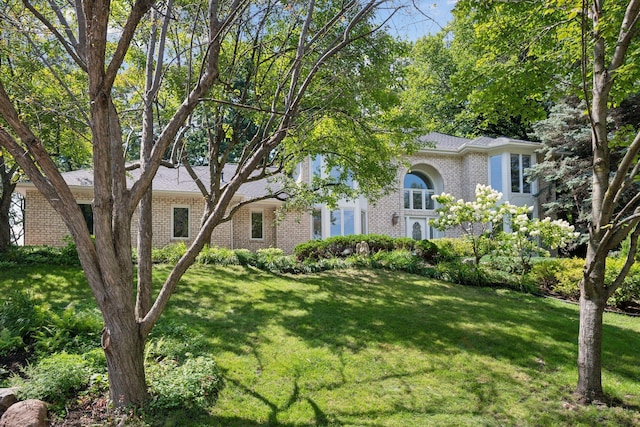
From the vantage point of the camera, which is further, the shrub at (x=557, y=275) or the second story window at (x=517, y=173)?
the second story window at (x=517, y=173)

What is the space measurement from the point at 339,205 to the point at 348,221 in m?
0.88

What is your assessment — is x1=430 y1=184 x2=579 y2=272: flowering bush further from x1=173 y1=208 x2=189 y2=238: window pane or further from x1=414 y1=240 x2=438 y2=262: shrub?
x1=173 y1=208 x2=189 y2=238: window pane

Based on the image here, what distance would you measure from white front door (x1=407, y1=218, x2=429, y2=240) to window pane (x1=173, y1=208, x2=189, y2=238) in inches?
418

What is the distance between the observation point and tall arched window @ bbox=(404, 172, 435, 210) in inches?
875

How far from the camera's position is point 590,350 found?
5074mm

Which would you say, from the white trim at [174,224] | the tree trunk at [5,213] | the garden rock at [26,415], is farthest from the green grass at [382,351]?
the white trim at [174,224]

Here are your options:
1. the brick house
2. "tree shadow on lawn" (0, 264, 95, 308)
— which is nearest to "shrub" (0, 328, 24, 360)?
"tree shadow on lawn" (0, 264, 95, 308)

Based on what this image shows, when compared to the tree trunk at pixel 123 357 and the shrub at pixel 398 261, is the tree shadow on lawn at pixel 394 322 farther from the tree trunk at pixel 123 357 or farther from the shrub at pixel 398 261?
the shrub at pixel 398 261

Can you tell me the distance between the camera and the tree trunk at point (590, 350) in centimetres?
506

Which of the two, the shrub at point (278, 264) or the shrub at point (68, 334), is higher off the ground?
the shrub at point (278, 264)

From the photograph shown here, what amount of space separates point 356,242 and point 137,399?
11.1m

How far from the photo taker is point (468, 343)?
696 centimetres

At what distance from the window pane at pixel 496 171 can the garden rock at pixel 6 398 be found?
68.0ft

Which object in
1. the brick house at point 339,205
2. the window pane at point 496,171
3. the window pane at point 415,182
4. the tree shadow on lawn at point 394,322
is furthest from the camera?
the window pane at point 415,182
